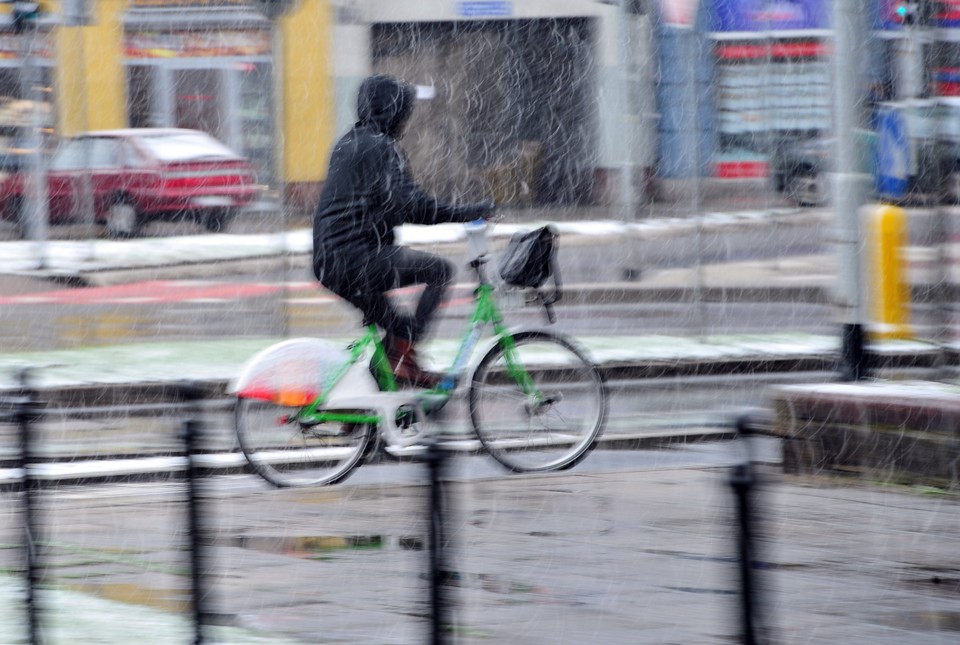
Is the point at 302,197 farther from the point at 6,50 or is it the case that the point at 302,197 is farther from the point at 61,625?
the point at 61,625

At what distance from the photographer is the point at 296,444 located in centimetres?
784

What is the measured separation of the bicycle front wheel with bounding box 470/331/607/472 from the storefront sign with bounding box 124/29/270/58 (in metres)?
22.6

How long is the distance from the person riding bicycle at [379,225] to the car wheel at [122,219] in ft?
58.4

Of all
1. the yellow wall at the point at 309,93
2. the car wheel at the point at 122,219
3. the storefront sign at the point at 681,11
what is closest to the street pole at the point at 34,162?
the car wheel at the point at 122,219

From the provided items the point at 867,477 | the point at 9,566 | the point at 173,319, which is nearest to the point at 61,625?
the point at 9,566

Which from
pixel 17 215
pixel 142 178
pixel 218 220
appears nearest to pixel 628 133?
→ pixel 142 178

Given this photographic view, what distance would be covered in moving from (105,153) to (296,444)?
18.0 meters

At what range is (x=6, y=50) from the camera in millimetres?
28625

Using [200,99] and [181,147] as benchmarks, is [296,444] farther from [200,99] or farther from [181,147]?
[200,99]

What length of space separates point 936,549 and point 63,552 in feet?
10.7

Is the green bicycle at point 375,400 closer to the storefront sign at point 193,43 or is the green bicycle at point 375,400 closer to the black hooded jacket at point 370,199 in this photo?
the black hooded jacket at point 370,199

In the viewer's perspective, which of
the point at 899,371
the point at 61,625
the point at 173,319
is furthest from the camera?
the point at 173,319

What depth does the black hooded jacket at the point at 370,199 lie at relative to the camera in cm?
764

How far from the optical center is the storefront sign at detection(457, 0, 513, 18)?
31.7 m
